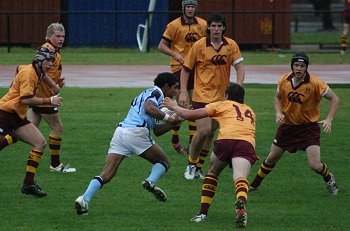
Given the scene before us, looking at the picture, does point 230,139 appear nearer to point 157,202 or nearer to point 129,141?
point 129,141

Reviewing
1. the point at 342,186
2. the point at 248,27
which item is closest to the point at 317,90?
the point at 342,186

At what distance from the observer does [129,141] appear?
11367mm

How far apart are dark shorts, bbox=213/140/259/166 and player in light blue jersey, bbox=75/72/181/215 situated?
90cm

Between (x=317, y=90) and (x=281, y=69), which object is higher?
(x=317, y=90)

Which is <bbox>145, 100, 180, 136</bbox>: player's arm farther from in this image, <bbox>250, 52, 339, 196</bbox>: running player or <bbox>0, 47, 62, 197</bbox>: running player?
<bbox>250, 52, 339, 196</bbox>: running player

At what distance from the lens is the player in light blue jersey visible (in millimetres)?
11352

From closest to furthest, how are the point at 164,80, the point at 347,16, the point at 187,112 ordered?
the point at 187,112, the point at 164,80, the point at 347,16

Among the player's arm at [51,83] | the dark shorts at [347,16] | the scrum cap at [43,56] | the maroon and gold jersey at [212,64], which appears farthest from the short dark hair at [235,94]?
the dark shorts at [347,16]

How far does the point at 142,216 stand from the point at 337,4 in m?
57.0

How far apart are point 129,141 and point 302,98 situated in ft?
8.42

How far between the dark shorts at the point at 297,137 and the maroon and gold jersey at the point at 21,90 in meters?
3.22

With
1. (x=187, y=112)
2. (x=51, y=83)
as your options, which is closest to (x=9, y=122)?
(x=51, y=83)

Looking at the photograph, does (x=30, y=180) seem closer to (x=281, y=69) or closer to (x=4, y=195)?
(x=4, y=195)

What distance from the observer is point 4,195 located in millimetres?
12516
